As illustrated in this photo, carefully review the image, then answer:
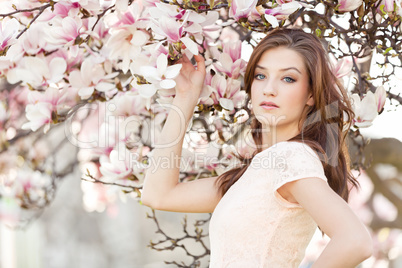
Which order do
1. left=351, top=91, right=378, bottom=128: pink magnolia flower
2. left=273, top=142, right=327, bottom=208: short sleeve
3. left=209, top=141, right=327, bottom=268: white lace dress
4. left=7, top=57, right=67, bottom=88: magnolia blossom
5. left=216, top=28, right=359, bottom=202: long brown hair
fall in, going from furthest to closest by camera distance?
left=7, top=57, right=67, bottom=88: magnolia blossom → left=351, top=91, right=378, bottom=128: pink magnolia flower → left=216, top=28, right=359, bottom=202: long brown hair → left=209, top=141, right=327, bottom=268: white lace dress → left=273, top=142, right=327, bottom=208: short sleeve

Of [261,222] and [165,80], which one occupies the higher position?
[165,80]

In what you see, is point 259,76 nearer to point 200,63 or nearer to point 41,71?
point 200,63

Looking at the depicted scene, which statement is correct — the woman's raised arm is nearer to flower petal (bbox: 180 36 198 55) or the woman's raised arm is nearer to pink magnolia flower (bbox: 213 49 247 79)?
pink magnolia flower (bbox: 213 49 247 79)

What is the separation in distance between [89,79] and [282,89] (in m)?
0.74

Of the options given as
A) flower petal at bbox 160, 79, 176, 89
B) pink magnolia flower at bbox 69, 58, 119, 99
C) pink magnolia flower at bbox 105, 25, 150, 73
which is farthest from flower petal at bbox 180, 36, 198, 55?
pink magnolia flower at bbox 69, 58, 119, 99

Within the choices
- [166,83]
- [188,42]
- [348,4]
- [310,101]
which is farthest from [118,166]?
[348,4]

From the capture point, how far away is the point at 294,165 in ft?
5.22

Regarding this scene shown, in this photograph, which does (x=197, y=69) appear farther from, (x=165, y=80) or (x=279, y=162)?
(x=279, y=162)

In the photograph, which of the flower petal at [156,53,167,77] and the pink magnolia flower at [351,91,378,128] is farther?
the pink magnolia flower at [351,91,378,128]

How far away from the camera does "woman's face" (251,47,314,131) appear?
1772 millimetres

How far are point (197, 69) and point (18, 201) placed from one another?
6.71 ft

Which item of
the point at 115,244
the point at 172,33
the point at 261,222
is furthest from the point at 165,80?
the point at 115,244

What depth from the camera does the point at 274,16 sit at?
1623mm

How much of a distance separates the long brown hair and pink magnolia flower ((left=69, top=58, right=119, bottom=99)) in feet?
1.87
